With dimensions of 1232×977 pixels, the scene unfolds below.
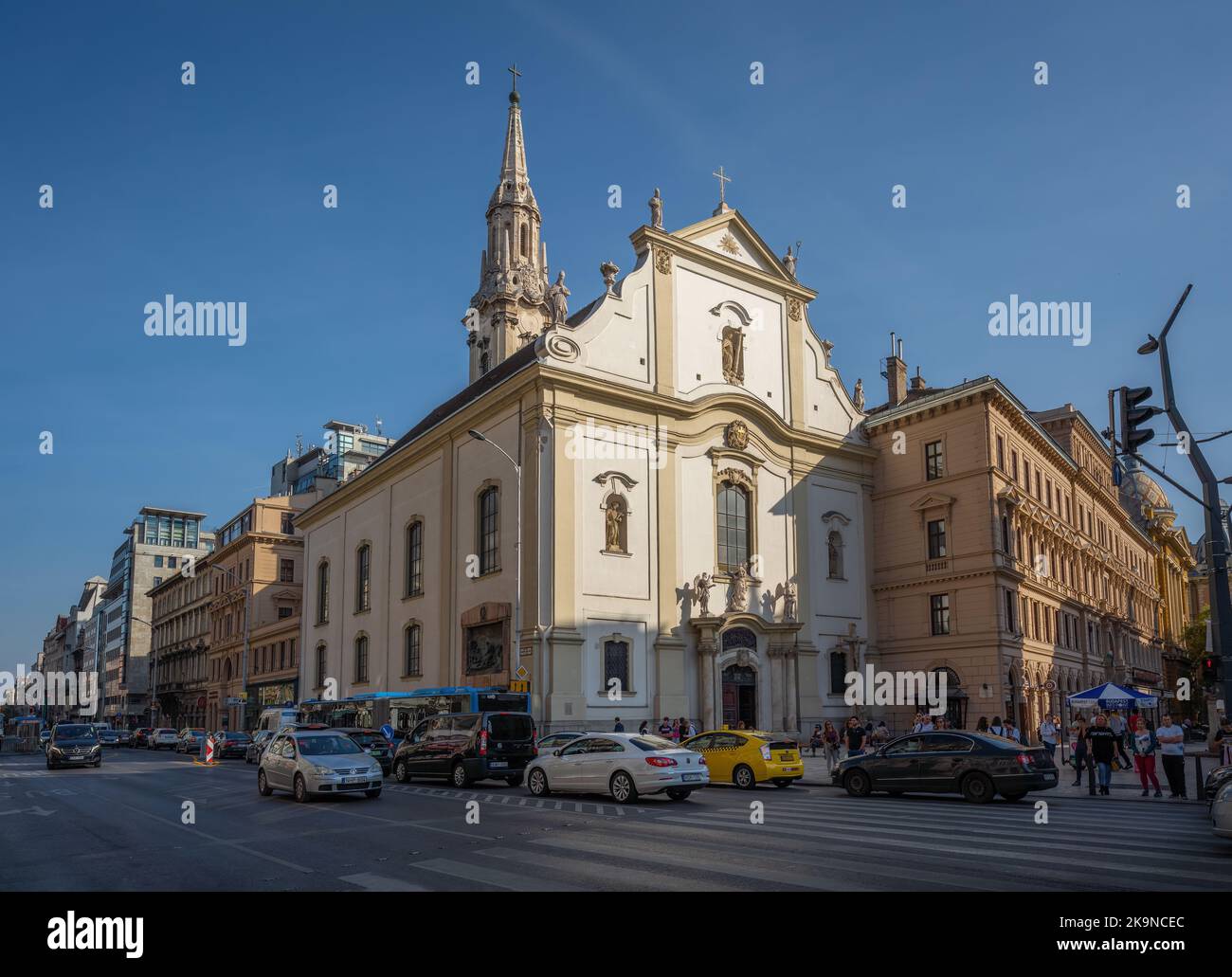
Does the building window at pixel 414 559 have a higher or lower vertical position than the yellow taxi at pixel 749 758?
higher

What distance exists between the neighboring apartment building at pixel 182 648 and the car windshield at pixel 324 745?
235 ft

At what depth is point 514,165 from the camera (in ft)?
228

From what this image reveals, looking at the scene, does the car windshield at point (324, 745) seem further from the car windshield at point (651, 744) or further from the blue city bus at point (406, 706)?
the blue city bus at point (406, 706)

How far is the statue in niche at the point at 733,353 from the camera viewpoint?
43750mm

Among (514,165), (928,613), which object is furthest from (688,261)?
(514,165)

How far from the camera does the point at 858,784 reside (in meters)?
22.4

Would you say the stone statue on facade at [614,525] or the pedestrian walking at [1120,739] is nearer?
the pedestrian walking at [1120,739]

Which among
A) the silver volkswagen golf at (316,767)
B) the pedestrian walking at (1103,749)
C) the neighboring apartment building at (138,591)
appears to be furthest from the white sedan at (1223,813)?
the neighboring apartment building at (138,591)

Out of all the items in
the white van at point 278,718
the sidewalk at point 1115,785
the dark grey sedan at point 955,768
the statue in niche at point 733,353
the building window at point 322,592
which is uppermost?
the statue in niche at point 733,353

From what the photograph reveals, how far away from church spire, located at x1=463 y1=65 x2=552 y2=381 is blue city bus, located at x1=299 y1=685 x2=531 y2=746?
28.3 metres

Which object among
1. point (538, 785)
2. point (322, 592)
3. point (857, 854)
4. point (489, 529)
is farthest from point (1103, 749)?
point (322, 592)

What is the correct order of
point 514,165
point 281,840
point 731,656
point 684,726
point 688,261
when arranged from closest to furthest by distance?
point 281,840 < point 684,726 < point 731,656 < point 688,261 < point 514,165
